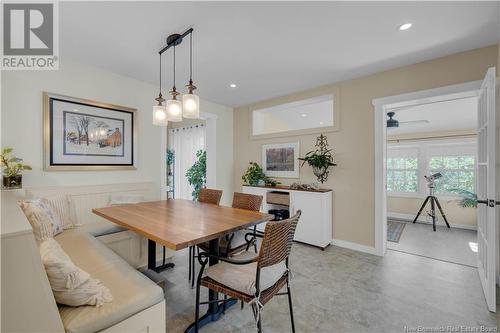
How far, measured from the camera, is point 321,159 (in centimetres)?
334

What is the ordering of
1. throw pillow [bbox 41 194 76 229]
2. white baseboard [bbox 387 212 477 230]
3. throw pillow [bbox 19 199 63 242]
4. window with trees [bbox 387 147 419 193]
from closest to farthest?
1. throw pillow [bbox 19 199 63 242]
2. throw pillow [bbox 41 194 76 229]
3. white baseboard [bbox 387 212 477 230]
4. window with trees [bbox 387 147 419 193]

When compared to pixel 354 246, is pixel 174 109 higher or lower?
higher

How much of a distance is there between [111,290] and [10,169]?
1927mm

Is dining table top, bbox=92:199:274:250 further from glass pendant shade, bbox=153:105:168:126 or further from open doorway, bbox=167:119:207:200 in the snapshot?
open doorway, bbox=167:119:207:200

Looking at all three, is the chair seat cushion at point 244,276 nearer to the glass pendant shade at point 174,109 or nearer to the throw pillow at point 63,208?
the glass pendant shade at point 174,109

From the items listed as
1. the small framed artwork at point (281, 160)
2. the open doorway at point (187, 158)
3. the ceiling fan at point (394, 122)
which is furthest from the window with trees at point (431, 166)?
the open doorway at point (187, 158)

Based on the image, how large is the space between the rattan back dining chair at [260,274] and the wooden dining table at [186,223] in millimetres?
234

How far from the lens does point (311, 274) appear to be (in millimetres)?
2494

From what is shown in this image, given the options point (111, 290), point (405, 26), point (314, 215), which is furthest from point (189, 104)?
point (314, 215)

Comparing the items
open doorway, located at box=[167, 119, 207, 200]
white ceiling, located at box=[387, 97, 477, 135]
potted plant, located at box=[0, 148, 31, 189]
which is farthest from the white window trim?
potted plant, located at box=[0, 148, 31, 189]

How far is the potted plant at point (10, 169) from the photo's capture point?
2.08m

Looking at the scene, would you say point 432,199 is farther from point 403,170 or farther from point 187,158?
point 187,158

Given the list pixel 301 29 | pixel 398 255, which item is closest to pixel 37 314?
pixel 301 29

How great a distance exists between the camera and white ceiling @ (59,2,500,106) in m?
1.79
